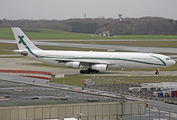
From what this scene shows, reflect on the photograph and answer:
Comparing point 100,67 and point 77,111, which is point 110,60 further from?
point 77,111

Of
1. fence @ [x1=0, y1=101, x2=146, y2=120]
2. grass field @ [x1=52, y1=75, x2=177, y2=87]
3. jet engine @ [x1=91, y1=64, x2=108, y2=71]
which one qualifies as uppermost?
jet engine @ [x1=91, y1=64, x2=108, y2=71]

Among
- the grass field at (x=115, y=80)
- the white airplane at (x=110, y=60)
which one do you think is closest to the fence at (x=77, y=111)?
the grass field at (x=115, y=80)

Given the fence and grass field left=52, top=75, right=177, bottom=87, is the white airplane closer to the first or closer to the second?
grass field left=52, top=75, right=177, bottom=87

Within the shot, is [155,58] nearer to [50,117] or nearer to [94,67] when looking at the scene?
[94,67]

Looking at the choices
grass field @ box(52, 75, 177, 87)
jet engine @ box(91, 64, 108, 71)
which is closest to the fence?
grass field @ box(52, 75, 177, 87)

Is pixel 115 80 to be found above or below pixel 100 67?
below

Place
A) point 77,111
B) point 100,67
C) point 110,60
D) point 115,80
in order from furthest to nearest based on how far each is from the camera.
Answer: point 110,60
point 100,67
point 115,80
point 77,111

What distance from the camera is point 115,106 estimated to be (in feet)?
101

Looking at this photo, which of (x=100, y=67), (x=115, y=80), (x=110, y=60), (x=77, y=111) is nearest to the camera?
(x=77, y=111)

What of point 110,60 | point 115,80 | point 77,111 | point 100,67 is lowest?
point 115,80

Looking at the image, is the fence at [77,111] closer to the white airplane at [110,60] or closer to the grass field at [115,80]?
the grass field at [115,80]

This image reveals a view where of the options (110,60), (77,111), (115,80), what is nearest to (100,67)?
(110,60)

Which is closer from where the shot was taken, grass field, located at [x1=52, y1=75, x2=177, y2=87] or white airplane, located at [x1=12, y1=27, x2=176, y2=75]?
grass field, located at [x1=52, y1=75, x2=177, y2=87]

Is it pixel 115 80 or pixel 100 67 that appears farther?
pixel 100 67
